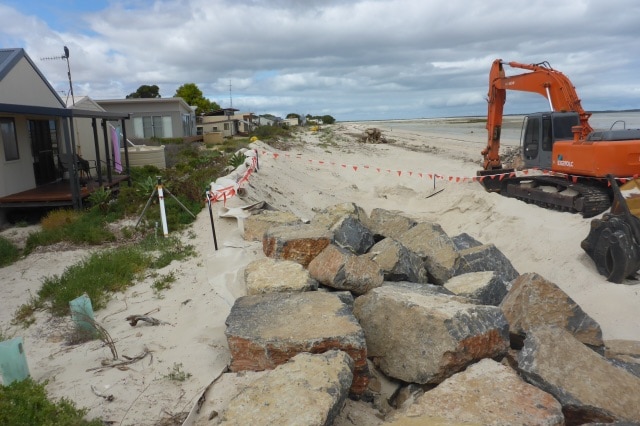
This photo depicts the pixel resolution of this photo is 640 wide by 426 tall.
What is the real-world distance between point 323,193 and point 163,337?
11.8m

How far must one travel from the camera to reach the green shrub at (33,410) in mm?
3705

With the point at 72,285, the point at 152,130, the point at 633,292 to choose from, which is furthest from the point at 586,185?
the point at 152,130

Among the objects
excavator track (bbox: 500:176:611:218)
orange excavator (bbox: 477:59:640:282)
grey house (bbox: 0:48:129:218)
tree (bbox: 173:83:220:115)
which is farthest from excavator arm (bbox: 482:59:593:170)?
tree (bbox: 173:83:220:115)

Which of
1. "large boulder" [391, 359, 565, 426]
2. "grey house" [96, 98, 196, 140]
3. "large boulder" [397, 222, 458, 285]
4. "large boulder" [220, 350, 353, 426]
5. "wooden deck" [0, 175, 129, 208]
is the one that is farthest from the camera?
"grey house" [96, 98, 196, 140]

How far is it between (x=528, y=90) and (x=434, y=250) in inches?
334

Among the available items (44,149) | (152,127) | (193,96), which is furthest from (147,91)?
(44,149)

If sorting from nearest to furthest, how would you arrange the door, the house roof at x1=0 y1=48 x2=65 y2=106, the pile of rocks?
the pile of rocks < the house roof at x1=0 y1=48 x2=65 y2=106 < the door

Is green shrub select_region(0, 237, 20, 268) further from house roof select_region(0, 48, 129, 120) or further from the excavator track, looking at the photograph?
the excavator track

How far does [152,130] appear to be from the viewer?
33000 mm

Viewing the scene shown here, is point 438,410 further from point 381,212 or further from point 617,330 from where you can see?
point 381,212

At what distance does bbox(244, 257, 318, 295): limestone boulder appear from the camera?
5699 millimetres

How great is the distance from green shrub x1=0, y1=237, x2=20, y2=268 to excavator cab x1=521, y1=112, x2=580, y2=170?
12.3m

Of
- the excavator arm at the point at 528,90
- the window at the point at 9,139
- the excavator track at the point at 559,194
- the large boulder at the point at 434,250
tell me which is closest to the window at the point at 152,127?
the window at the point at 9,139

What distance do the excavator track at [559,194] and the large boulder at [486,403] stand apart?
8.28m
